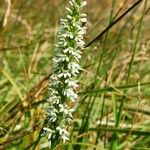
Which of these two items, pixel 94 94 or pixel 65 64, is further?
pixel 94 94

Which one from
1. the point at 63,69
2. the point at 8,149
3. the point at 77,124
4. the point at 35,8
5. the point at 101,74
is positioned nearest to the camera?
the point at 63,69

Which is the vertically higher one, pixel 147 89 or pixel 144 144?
pixel 147 89

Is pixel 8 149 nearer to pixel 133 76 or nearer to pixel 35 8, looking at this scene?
pixel 133 76

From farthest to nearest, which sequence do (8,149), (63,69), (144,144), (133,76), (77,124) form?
(133,76) → (77,124) → (144,144) → (8,149) → (63,69)

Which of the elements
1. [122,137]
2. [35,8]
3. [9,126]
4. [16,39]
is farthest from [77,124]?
[35,8]
